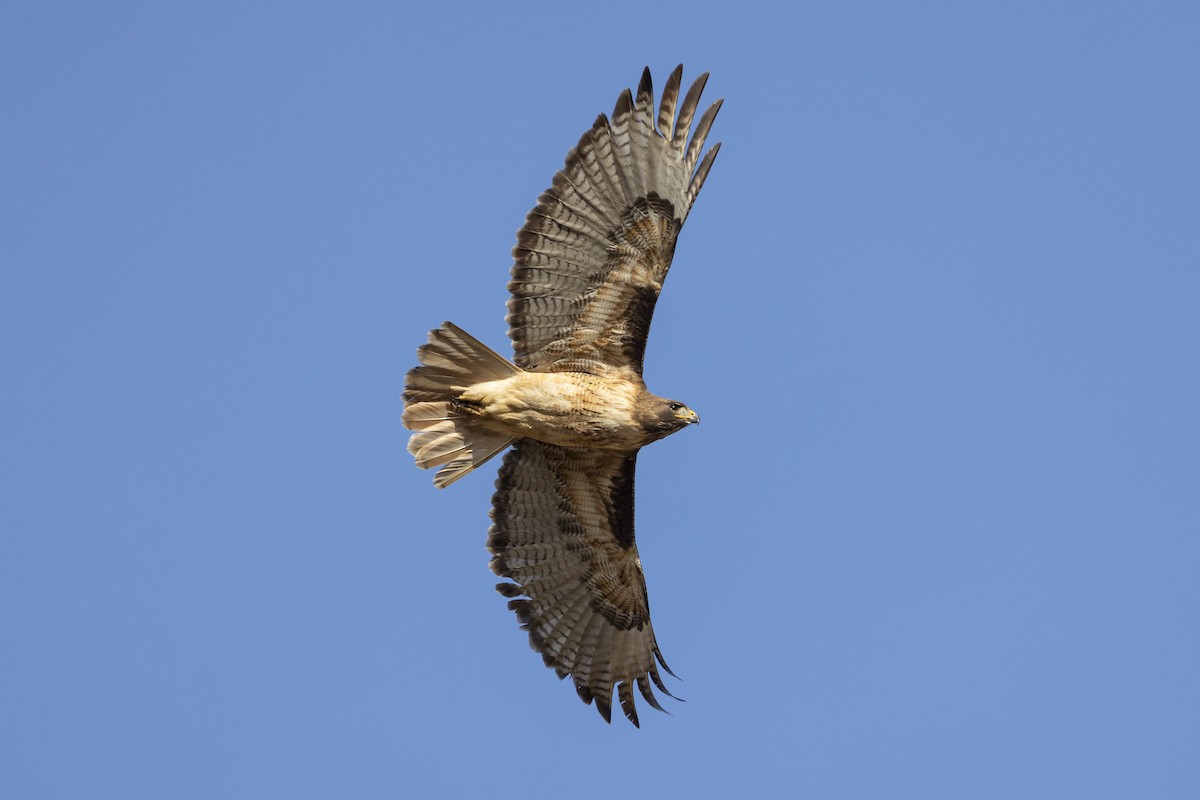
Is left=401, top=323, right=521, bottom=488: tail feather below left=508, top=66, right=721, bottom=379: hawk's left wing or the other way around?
below

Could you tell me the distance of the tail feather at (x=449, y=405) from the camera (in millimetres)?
12641

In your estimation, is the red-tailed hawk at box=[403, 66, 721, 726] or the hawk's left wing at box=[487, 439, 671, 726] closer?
the red-tailed hawk at box=[403, 66, 721, 726]

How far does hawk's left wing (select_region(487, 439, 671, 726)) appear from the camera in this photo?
13594 millimetres

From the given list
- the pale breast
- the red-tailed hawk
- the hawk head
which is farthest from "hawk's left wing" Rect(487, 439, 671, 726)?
the hawk head

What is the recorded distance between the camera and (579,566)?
552 inches

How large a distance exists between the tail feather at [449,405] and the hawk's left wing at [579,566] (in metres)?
0.53

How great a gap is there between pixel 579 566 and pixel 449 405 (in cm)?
207

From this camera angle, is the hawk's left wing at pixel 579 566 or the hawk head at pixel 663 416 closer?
the hawk head at pixel 663 416

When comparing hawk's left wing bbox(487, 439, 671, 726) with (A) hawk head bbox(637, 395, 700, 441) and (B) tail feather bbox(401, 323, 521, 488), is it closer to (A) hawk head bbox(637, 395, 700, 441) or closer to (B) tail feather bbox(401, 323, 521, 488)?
(B) tail feather bbox(401, 323, 521, 488)

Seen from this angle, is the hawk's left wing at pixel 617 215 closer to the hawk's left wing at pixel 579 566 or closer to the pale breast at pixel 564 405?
the pale breast at pixel 564 405

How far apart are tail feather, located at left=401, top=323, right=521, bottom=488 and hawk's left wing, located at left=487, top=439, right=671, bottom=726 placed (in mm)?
528

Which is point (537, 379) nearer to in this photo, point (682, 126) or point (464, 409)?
point (464, 409)

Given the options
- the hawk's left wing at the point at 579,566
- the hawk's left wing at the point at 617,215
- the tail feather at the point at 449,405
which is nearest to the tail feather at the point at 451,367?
the tail feather at the point at 449,405

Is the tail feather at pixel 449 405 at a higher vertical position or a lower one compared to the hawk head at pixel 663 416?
higher
